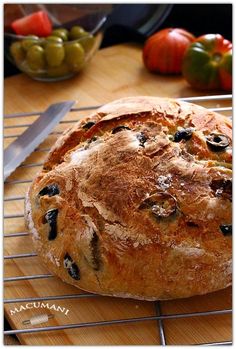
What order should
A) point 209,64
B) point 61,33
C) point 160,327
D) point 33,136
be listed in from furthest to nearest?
point 61,33, point 209,64, point 33,136, point 160,327

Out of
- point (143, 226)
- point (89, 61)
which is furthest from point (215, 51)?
point (143, 226)

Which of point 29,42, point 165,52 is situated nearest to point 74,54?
point 29,42

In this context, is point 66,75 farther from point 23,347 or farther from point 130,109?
point 23,347

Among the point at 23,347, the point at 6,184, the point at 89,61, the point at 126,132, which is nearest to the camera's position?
the point at 23,347

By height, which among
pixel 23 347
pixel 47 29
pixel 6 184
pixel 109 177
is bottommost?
pixel 23 347

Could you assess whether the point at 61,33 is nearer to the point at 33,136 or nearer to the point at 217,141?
the point at 33,136

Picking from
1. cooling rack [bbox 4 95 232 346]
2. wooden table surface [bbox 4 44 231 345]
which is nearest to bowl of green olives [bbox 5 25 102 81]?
wooden table surface [bbox 4 44 231 345]

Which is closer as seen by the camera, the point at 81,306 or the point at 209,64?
the point at 81,306

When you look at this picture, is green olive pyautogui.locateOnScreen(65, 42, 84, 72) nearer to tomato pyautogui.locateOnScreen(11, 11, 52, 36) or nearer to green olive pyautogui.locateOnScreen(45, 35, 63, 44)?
green olive pyautogui.locateOnScreen(45, 35, 63, 44)
